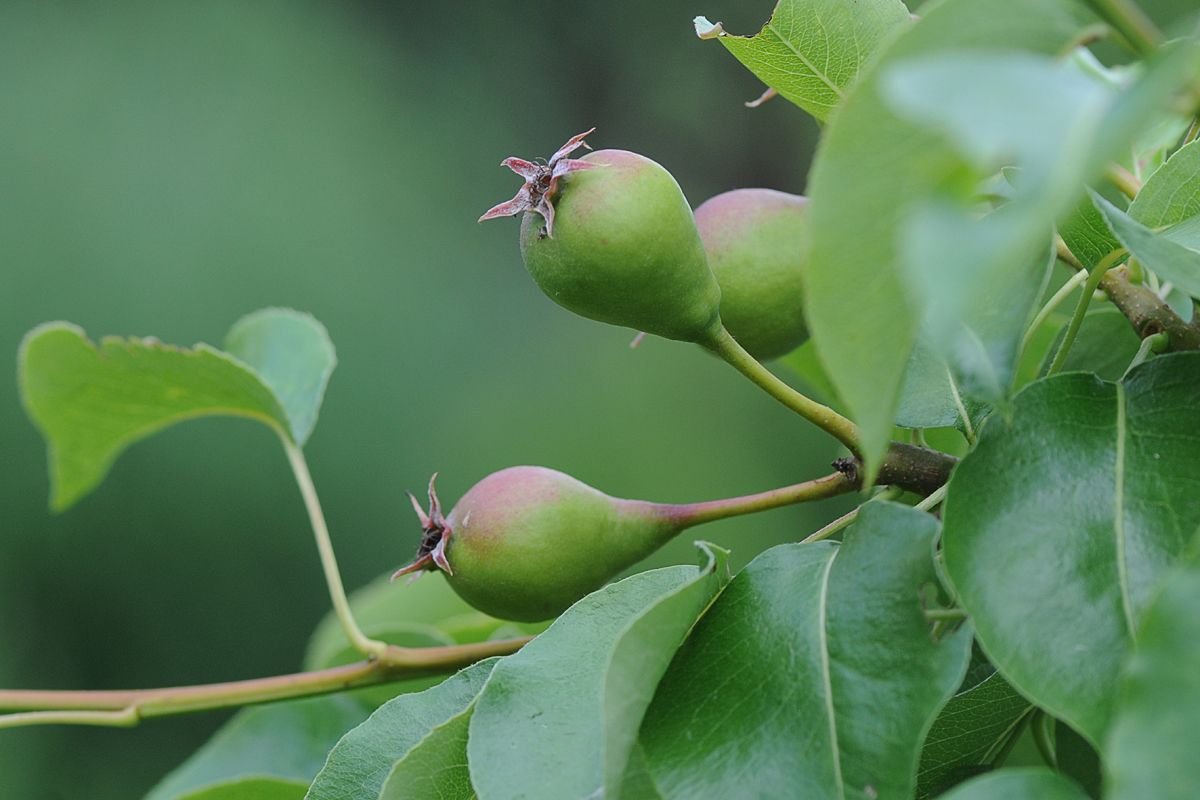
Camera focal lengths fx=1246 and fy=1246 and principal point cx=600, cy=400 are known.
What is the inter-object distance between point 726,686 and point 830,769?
6 cm

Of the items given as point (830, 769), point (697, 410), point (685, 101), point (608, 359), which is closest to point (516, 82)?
point (685, 101)

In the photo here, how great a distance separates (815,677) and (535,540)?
0.67 feet

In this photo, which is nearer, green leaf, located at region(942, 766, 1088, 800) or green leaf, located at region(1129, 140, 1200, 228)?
green leaf, located at region(942, 766, 1088, 800)

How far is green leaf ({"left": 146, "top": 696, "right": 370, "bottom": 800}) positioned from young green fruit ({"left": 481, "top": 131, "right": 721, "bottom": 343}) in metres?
0.51

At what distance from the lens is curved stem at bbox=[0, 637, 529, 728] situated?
2.42 feet

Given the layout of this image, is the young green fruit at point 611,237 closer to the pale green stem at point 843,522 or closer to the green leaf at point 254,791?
the pale green stem at point 843,522

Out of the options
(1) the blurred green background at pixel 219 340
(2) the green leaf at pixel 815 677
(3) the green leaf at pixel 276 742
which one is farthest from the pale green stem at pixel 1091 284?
(1) the blurred green background at pixel 219 340

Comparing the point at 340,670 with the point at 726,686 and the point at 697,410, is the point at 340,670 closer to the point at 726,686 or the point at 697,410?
the point at 726,686

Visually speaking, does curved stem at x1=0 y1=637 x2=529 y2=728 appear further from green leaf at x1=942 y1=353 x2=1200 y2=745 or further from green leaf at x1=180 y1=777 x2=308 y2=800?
green leaf at x1=942 y1=353 x2=1200 y2=745

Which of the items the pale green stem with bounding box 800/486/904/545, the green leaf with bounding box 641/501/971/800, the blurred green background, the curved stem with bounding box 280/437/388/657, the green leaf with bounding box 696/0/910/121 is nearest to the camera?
the green leaf with bounding box 641/501/971/800

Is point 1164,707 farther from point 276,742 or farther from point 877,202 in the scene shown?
point 276,742

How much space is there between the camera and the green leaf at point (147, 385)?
0.84 m

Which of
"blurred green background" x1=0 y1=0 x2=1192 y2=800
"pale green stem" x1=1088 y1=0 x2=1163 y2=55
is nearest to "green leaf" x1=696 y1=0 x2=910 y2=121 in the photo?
"pale green stem" x1=1088 y1=0 x2=1163 y2=55

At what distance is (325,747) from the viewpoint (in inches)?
37.5
